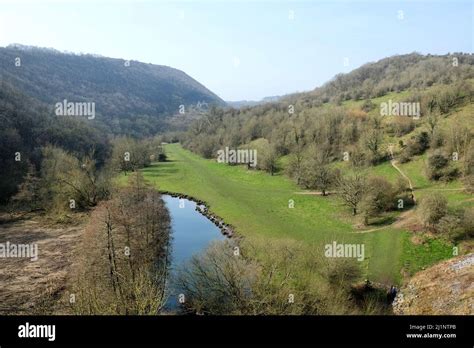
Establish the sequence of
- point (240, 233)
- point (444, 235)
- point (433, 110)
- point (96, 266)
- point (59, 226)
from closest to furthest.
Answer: point (96, 266) < point (444, 235) < point (240, 233) < point (59, 226) < point (433, 110)

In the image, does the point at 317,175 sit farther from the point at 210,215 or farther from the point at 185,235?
the point at 185,235

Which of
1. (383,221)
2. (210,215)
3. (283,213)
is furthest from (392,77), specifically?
(210,215)

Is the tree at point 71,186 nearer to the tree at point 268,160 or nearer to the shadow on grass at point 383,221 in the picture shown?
the tree at point 268,160

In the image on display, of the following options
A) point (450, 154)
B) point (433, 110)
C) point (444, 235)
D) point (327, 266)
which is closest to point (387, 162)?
point (450, 154)

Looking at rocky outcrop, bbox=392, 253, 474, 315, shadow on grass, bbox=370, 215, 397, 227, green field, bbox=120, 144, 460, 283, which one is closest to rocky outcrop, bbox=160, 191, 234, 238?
green field, bbox=120, 144, 460, 283

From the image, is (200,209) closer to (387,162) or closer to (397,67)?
(387,162)

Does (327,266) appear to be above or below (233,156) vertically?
below

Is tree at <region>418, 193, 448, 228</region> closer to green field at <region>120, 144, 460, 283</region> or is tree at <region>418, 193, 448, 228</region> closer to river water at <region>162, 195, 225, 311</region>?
green field at <region>120, 144, 460, 283</region>
